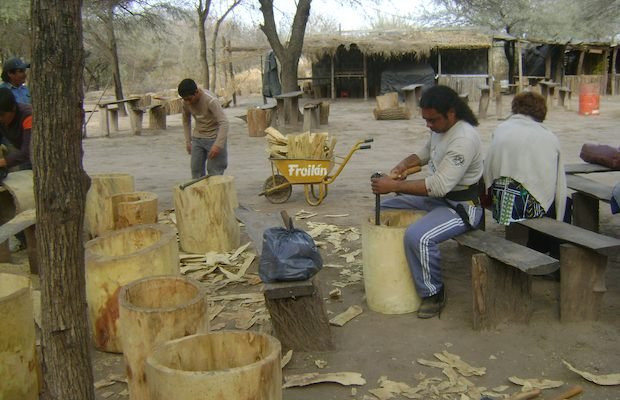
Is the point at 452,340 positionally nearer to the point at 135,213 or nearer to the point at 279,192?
the point at 135,213

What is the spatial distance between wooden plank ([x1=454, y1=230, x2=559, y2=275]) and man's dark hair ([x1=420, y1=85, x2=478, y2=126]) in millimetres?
906

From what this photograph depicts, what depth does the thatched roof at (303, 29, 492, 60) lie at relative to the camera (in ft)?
90.2

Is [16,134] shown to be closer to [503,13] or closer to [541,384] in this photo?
[541,384]

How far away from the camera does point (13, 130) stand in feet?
22.4

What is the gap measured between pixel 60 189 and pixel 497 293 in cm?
319

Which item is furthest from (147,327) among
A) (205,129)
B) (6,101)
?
(205,129)

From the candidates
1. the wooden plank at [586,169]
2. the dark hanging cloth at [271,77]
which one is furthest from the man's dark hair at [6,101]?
the dark hanging cloth at [271,77]

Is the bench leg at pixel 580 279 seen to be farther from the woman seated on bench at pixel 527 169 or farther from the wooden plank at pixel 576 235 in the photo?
the woman seated on bench at pixel 527 169

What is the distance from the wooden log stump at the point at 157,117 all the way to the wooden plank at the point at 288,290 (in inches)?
640

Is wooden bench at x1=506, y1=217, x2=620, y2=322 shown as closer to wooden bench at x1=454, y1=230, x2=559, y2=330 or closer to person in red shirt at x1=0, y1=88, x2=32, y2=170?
wooden bench at x1=454, y1=230, x2=559, y2=330

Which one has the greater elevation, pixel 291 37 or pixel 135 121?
pixel 291 37

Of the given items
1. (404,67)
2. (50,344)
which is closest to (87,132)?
(404,67)

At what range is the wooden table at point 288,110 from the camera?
720 inches

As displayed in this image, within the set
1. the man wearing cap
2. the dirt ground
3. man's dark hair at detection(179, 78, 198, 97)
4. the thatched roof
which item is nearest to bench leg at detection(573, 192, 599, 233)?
the dirt ground
